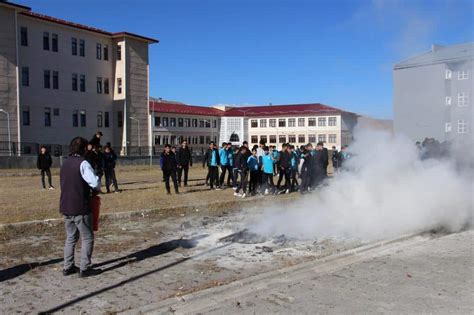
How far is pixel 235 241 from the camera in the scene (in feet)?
29.2

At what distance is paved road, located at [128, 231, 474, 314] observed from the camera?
5230 mm

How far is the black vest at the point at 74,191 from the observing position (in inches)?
253

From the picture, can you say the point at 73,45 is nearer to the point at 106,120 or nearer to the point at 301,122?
the point at 106,120

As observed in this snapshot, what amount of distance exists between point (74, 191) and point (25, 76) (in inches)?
1827

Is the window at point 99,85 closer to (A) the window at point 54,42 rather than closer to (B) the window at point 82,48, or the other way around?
(B) the window at point 82,48

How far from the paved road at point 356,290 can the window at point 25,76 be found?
155 feet

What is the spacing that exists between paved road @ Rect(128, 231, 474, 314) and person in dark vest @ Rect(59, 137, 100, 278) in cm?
172

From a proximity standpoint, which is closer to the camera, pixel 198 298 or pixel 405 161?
pixel 198 298

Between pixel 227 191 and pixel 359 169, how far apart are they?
7.47m

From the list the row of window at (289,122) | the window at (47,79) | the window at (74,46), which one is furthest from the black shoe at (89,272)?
the row of window at (289,122)

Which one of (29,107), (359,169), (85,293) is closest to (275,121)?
(29,107)

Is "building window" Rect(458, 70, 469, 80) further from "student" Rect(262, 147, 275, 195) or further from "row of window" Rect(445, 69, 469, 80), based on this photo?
"student" Rect(262, 147, 275, 195)

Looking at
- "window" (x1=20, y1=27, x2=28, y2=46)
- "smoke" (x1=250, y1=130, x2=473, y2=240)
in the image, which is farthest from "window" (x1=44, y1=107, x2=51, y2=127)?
"smoke" (x1=250, y1=130, x2=473, y2=240)

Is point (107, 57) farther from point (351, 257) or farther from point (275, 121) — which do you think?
point (351, 257)
